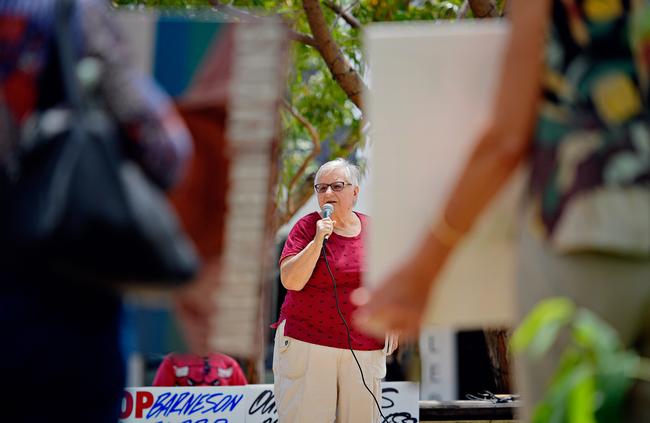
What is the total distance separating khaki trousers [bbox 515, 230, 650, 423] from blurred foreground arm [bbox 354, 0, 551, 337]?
6.9 inches

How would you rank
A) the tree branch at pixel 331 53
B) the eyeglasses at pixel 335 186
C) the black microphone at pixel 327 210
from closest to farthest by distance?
the black microphone at pixel 327 210, the eyeglasses at pixel 335 186, the tree branch at pixel 331 53

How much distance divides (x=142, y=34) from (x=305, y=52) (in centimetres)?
692

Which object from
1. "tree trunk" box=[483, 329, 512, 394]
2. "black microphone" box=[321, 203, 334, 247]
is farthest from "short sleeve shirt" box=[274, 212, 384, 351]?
"tree trunk" box=[483, 329, 512, 394]

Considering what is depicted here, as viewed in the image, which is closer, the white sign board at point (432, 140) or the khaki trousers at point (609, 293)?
the khaki trousers at point (609, 293)

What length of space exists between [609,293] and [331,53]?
6.05 meters

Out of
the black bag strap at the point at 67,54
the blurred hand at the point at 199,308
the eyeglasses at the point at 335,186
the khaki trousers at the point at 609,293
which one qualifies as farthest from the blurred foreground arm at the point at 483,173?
the eyeglasses at the point at 335,186

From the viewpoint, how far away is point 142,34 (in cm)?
224

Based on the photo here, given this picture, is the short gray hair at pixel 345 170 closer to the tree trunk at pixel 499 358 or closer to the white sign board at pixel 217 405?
the white sign board at pixel 217 405

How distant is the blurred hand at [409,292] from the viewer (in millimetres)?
2041

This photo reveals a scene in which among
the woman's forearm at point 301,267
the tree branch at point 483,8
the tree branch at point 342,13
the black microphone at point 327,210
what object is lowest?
the woman's forearm at point 301,267

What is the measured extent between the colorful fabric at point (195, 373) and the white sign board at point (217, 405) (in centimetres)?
40

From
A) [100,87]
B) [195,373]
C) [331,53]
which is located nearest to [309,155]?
[331,53]

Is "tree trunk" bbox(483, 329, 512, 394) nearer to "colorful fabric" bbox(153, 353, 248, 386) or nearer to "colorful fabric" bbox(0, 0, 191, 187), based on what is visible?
"colorful fabric" bbox(153, 353, 248, 386)

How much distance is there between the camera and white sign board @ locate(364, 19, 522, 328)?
215 centimetres
